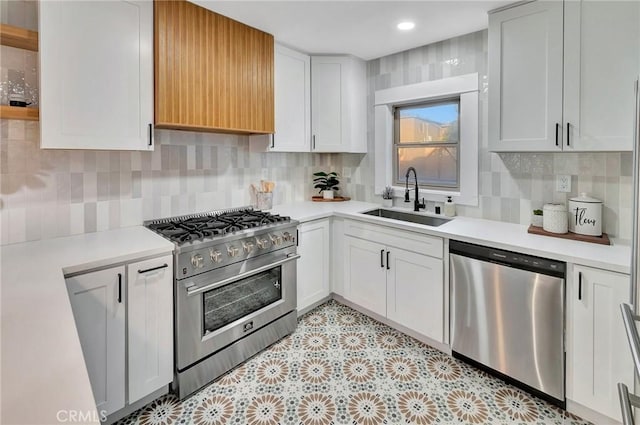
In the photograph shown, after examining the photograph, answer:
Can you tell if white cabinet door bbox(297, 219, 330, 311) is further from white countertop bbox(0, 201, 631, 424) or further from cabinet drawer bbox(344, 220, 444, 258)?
cabinet drawer bbox(344, 220, 444, 258)

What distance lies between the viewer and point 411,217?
3.11 metres

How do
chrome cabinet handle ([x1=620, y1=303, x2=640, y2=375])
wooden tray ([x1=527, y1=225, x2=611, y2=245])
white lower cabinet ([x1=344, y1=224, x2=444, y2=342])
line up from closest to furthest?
chrome cabinet handle ([x1=620, y1=303, x2=640, y2=375]) < wooden tray ([x1=527, y1=225, x2=611, y2=245]) < white lower cabinet ([x1=344, y1=224, x2=444, y2=342])

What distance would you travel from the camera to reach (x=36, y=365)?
28.8 inches

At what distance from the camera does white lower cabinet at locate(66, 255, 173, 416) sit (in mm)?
1649

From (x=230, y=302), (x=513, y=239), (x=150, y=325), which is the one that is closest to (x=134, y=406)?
(x=150, y=325)

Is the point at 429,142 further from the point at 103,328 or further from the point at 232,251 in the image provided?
the point at 103,328

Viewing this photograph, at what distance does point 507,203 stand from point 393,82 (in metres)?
1.61

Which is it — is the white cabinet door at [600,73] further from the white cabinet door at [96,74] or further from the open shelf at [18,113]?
the open shelf at [18,113]

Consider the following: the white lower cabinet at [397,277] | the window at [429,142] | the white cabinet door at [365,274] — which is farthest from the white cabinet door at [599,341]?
the window at [429,142]

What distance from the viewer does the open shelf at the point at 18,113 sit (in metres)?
1.63

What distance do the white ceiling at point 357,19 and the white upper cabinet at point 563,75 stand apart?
280mm

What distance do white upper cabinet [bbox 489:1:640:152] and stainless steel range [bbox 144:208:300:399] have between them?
1.81 metres

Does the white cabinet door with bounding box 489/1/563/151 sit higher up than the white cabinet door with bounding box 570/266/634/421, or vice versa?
the white cabinet door with bounding box 489/1/563/151

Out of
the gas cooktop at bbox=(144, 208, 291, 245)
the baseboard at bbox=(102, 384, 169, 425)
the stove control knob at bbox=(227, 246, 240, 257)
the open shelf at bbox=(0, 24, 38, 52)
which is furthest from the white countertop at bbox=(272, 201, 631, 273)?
the open shelf at bbox=(0, 24, 38, 52)
